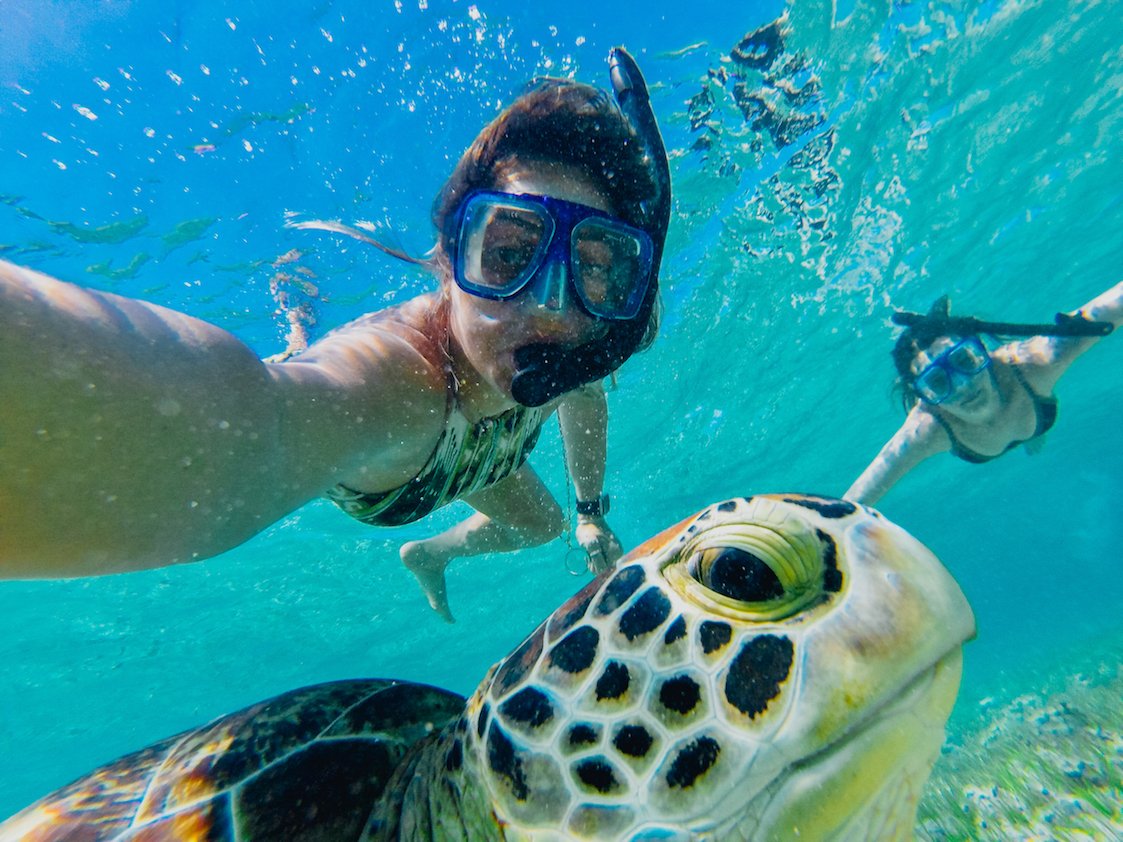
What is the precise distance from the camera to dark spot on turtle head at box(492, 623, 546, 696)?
4.37 feet

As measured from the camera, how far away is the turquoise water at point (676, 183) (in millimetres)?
5391

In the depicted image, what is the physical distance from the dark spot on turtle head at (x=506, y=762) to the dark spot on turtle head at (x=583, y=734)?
0.14 metres

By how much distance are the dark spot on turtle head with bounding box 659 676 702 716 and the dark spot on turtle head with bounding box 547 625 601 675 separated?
17 centimetres

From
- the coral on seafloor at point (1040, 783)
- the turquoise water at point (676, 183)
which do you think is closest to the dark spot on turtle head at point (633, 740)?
the turquoise water at point (676, 183)

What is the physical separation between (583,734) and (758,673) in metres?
0.37

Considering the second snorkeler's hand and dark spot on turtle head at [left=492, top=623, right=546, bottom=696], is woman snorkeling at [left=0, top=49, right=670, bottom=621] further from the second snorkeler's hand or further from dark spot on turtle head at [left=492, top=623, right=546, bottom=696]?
the second snorkeler's hand

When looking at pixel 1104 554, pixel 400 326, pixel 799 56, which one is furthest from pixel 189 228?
pixel 1104 554

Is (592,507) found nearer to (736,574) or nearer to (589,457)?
(589,457)

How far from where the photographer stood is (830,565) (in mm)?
1089

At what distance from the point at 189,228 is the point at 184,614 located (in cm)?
1731

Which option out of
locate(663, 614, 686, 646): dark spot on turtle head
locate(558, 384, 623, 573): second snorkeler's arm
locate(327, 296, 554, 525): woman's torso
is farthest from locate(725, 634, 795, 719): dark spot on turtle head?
locate(558, 384, 623, 573): second snorkeler's arm

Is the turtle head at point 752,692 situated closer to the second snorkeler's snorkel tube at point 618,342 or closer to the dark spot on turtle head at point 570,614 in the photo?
the dark spot on turtle head at point 570,614

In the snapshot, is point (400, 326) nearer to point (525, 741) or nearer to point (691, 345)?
point (525, 741)

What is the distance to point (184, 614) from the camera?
19078mm
